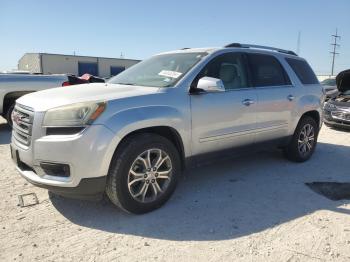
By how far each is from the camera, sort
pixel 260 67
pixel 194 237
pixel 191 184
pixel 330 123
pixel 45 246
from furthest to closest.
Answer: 1. pixel 330 123
2. pixel 260 67
3. pixel 191 184
4. pixel 194 237
5. pixel 45 246

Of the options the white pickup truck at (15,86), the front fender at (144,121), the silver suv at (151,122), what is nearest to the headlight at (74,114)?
the silver suv at (151,122)

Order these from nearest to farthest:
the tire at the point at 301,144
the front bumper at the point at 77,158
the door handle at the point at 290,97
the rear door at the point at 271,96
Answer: the front bumper at the point at 77,158 → the rear door at the point at 271,96 → the door handle at the point at 290,97 → the tire at the point at 301,144

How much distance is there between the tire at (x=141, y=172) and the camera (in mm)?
3322

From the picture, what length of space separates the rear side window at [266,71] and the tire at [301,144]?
80 centimetres

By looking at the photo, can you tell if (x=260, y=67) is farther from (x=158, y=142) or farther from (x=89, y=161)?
(x=89, y=161)

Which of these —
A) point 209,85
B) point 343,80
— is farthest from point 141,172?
point 343,80

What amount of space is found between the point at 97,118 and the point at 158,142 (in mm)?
747

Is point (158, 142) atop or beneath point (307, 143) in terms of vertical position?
atop

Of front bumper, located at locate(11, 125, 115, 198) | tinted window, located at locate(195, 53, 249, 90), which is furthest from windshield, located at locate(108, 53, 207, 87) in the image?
front bumper, located at locate(11, 125, 115, 198)

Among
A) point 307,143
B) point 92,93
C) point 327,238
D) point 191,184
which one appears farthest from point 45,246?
point 307,143

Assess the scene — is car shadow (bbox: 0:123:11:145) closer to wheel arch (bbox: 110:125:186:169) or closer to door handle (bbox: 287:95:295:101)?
wheel arch (bbox: 110:125:186:169)

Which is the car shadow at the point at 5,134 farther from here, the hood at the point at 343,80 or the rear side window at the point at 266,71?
the hood at the point at 343,80

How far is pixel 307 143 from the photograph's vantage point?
5820 millimetres

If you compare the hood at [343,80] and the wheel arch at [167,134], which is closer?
the wheel arch at [167,134]
